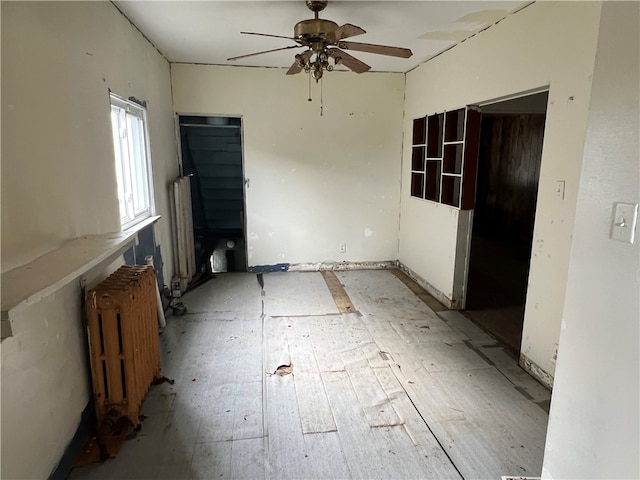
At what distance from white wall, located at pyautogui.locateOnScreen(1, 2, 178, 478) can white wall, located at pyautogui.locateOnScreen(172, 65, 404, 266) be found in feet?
6.95

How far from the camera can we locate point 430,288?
4.27 metres

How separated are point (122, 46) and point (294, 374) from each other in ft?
8.62

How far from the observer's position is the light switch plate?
1105 millimetres

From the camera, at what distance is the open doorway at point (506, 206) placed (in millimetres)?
4348

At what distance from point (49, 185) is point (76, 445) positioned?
4.14 ft

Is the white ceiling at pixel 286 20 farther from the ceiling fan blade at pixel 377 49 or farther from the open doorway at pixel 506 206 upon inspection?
the open doorway at pixel 506 206

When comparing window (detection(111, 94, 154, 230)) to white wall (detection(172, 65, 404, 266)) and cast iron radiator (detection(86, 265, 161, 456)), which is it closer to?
cast iron radiator (detection(86, 265, 161, 456))

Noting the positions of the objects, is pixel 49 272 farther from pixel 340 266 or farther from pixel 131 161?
pixel 340 266

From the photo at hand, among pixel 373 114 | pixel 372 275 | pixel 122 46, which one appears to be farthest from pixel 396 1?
pixel 372 275

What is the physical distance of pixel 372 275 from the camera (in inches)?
194

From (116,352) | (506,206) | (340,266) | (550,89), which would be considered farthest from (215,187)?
(506,206)

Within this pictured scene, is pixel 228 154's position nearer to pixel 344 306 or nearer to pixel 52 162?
pixel 344 306

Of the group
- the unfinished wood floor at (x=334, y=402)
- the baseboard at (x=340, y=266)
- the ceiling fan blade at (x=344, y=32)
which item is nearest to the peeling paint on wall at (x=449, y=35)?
the ceiling fan blade at (x=344, y=32)

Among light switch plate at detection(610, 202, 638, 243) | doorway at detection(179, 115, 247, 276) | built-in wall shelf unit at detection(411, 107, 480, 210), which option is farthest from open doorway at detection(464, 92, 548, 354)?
doorway at detection(179, 115, 247, 276)
